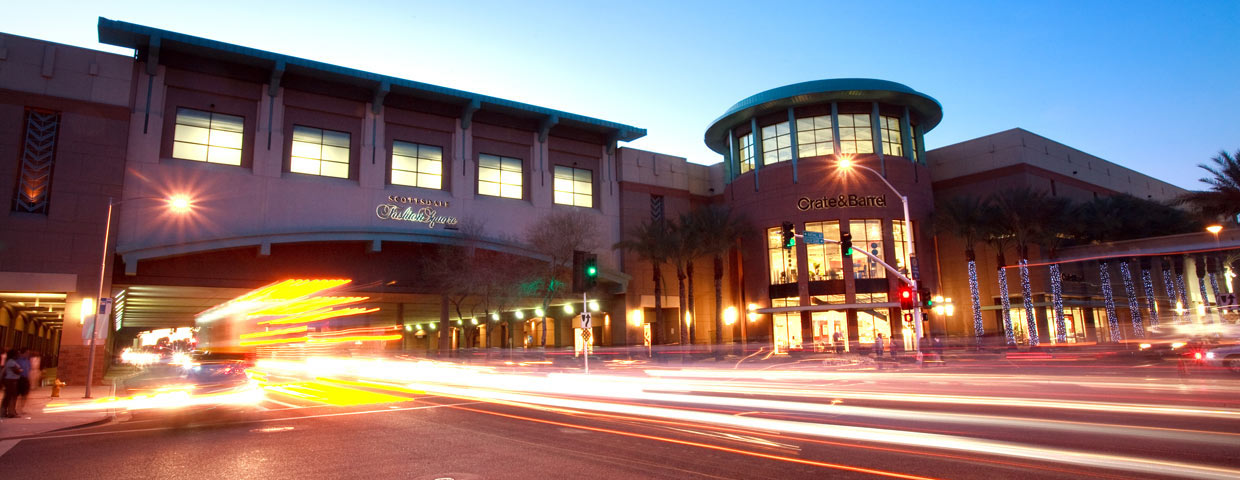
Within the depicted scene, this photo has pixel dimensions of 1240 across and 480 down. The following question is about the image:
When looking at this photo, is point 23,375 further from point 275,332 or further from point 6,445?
point 275,332

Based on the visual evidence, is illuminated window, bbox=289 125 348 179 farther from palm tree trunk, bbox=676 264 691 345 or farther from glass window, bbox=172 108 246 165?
palm tree trunk, bbox=676 264 691 345

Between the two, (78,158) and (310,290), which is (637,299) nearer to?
(310,290)

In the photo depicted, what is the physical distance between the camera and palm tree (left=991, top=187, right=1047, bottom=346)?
4675cm

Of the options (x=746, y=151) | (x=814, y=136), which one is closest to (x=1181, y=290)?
(x=814, y=136)

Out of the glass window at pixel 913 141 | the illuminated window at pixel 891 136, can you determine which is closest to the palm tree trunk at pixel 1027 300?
the glass window at pixel 913 141

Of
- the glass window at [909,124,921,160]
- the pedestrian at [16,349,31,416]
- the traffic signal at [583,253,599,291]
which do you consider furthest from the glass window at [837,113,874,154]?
the pedestrian at [16,349,31,416]

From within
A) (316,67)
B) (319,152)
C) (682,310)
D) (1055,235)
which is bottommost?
(682,310)

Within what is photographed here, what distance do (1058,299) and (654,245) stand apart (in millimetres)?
28903

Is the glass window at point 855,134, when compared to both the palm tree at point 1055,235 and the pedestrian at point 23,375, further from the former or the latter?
the pedestrian at point 23,375

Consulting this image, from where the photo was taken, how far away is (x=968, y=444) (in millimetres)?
9562

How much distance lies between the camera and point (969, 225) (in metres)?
48.4

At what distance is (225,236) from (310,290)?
688 centimetres

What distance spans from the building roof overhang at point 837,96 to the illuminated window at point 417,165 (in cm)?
2401

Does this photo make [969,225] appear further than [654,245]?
No
